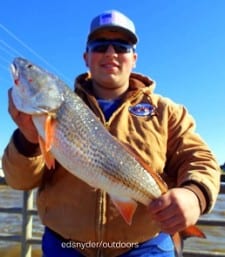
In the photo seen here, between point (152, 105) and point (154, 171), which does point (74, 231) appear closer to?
point (154, 171)

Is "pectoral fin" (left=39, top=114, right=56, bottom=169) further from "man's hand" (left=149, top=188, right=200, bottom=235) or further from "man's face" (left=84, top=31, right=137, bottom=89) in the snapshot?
"man's face" (left=84, top=31, right=137, bottom=89)

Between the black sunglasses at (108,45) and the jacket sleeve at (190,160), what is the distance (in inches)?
20.1

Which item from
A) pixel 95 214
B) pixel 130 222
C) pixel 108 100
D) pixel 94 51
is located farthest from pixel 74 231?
pixel 94 51

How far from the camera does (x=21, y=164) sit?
11.0 ft

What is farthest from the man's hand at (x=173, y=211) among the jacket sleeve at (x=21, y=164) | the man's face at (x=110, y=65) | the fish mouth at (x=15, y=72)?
the fish mouth at (x=15, y=72)

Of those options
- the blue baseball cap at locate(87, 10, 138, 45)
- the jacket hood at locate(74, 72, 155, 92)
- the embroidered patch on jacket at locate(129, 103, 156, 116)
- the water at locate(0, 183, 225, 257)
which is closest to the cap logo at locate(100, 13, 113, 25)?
the blue baseball cap at locate(87, 10, 138, 45)

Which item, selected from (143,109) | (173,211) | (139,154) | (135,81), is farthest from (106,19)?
(173,211)

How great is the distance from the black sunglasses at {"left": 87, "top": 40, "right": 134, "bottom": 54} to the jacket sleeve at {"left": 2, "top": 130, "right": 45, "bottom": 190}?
80 cm

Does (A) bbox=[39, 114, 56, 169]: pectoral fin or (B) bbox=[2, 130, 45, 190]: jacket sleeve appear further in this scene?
(B) bbox=[2, 130, 45, 190]: jacket sleeve

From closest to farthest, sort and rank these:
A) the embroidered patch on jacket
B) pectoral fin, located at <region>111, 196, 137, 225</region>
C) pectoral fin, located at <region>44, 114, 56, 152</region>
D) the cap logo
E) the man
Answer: pectoral fin, located at <region>44, 114, 56, 152</region> < pectoral fin, located at <region>111, 196, 137, 225</region> < the man < the embroidered patch on jacket < the cap logo

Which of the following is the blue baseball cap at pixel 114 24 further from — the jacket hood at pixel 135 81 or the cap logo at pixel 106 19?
the jacket hood at pixel 135 81

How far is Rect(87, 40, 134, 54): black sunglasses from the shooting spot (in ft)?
12.0

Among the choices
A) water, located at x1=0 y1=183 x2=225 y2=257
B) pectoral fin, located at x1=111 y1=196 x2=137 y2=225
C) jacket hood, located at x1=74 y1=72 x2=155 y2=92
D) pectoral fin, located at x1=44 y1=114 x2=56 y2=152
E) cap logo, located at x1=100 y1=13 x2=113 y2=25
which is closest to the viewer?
pectoral fin, located at x1=44 y1=114 x2=56 y2=152

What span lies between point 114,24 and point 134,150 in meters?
0.92
